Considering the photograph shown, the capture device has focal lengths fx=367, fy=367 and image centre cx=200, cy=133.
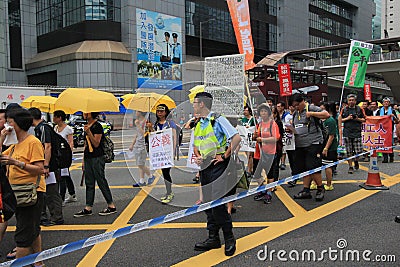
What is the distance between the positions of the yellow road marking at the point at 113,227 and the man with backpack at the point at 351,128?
4676 millimetres

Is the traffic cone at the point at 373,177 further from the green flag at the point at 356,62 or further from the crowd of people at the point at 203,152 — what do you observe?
the green flag at the point at 356,62

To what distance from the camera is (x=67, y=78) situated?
3628 cm

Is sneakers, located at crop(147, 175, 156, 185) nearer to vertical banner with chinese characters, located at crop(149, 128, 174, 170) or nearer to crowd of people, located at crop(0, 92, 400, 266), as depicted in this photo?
crowd of people, located at crop(0, 92, 400, 266)

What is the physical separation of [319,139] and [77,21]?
36.0m

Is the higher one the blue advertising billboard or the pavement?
the blue advertising billboard

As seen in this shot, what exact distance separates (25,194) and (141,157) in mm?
3319

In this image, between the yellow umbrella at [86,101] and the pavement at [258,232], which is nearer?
the pavement at [258,232]

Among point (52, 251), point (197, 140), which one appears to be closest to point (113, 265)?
point (52, 251)

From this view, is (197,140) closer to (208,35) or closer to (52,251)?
(52,251)

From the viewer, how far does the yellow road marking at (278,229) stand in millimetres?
3838

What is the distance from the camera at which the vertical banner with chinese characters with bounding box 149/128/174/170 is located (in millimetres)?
5285

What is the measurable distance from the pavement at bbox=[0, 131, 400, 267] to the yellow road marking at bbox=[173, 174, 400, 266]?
0.01 meters

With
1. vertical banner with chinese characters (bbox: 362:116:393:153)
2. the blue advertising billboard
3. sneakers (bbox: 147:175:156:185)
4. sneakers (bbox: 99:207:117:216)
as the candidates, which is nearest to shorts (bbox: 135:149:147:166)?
sneakers (bbox: 147:175:156:185)

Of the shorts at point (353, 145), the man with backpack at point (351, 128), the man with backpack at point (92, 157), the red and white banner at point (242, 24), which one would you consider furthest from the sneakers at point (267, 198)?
the red and white banner at point (242, 24)
